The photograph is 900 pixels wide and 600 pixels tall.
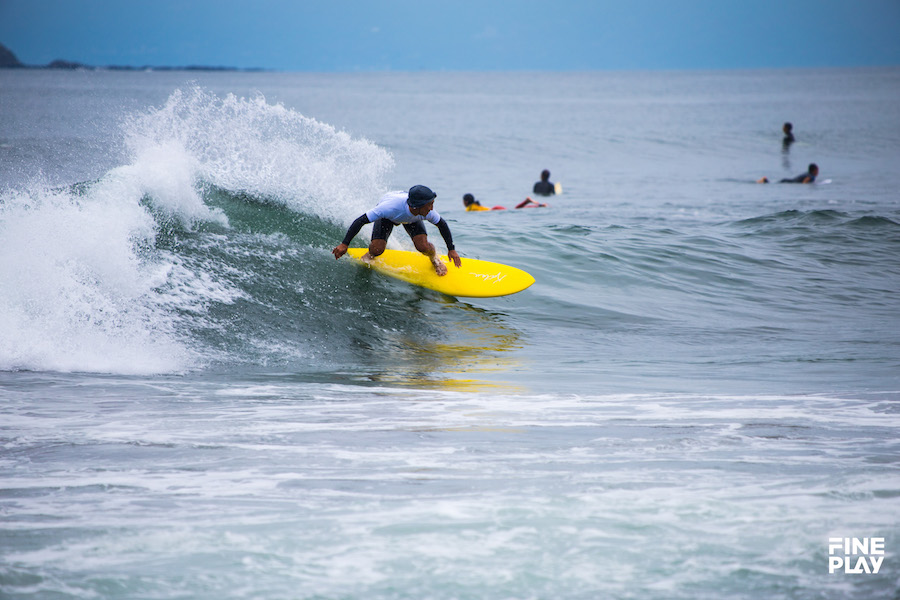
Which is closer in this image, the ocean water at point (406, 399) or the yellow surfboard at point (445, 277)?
the ocean water at point (406, 399)

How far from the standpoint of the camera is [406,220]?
8852mm

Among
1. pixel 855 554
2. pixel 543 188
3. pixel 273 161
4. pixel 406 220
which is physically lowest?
pixel 855 554

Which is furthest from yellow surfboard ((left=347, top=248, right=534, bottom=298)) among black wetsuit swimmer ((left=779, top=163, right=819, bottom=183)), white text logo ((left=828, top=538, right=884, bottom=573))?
black wetsuit swimmer ((left=779, top=163, right=819, bottom=183))

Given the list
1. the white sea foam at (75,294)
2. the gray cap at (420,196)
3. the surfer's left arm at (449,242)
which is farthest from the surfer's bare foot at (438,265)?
the white sea foam at (75,294)

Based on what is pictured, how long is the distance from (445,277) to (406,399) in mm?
3593

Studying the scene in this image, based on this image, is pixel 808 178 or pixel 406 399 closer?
pixel 406 399

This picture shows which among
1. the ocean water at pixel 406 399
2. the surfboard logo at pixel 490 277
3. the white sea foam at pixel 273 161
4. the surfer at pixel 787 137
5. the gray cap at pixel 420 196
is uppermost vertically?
the surfer at pixel 787 137

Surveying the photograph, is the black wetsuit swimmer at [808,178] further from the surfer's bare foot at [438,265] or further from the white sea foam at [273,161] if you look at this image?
the surfer's bare foot at [438,265]

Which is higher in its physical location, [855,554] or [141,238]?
[141,238]

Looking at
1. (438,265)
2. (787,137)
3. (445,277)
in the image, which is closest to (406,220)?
(438,265)

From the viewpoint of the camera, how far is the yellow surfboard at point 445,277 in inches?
371

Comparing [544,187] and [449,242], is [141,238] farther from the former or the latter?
[544,187]

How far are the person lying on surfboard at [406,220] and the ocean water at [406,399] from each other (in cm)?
48

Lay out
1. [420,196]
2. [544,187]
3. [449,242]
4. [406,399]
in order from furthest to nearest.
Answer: [544,187], [449,242], [420,196], [406,399]
